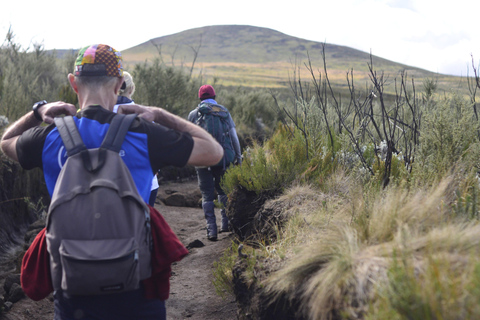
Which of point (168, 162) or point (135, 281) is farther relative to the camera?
point (168, 162)

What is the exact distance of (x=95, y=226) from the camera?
1746mm

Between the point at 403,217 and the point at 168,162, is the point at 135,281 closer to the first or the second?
the point at 168,162

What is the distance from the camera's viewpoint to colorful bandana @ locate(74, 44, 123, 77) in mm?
2025

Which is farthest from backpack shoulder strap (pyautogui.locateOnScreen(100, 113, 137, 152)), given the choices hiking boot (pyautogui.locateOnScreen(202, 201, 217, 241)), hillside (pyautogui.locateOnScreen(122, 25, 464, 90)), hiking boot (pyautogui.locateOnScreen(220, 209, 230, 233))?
hillside (pyautogui.locateOnScreen(122, 25, 464, 90))

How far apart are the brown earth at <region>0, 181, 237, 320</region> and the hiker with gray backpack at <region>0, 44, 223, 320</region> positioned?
7.63 ft

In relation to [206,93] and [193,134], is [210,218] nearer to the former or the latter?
[206,93]

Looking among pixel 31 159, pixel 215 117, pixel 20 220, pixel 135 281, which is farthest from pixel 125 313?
pixel 20 220

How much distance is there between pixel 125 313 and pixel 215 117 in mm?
4561

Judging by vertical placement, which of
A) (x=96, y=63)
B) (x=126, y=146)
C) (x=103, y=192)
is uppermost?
(x=96, y=63)

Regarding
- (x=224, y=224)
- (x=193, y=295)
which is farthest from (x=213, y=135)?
(x=193, y=295)

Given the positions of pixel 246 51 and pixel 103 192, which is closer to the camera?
pixel 103 192

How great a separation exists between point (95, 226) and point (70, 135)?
0.41 m

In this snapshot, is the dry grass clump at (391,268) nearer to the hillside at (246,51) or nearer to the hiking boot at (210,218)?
the hiking boot at (210,218)

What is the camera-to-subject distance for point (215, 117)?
20.8 ft
